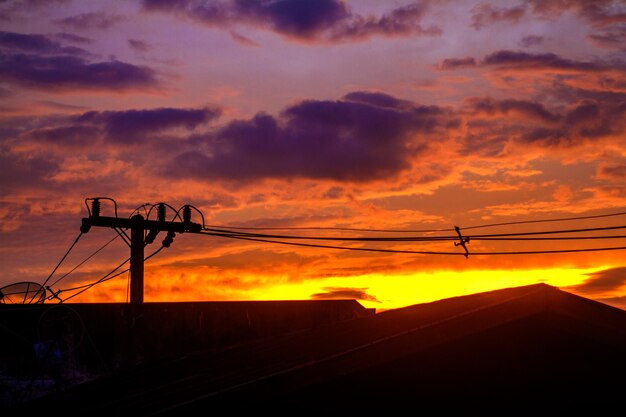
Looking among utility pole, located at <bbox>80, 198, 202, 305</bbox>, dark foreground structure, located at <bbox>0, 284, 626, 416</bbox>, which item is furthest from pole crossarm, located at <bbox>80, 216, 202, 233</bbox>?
dark foreground structure, located at <bbox>0, 284, 626, 416</bbox>

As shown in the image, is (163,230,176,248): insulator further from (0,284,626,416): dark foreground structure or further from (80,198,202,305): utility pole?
(0,284,626,416): dark foreground structure

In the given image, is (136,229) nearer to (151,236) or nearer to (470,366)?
(151,236)

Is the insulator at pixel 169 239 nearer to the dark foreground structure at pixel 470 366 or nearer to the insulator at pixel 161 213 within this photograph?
the insulator at pixel 161 213

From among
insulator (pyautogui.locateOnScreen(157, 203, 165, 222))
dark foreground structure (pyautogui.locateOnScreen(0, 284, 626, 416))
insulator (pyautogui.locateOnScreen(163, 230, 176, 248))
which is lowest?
dark foreground structure (pyautogui.locateOnScreen(0, 284, 626, 416))

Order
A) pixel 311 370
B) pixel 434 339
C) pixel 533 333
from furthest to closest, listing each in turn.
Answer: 1. pixel 533 333
2. pixel 434 339
3. pixel 311 370

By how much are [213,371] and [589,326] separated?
5.02m

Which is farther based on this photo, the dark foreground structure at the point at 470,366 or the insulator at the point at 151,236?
the insulator at the point at 151,236

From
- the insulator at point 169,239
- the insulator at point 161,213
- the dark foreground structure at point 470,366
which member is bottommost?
the dark foreground structure at point 470,366

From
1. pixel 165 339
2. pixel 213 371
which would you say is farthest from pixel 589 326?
pixel 165 339

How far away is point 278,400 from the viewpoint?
9.06 m

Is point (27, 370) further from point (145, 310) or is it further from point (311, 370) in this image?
point (311, 370)

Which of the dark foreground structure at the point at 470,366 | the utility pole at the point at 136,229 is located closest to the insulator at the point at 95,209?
the utility pole at the point at 136,229

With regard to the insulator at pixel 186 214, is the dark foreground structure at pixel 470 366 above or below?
below

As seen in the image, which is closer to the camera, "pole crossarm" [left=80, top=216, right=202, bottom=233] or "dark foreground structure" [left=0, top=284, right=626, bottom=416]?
"dark foreground structure" [left=0, top=284, right=626, bottom=416]
